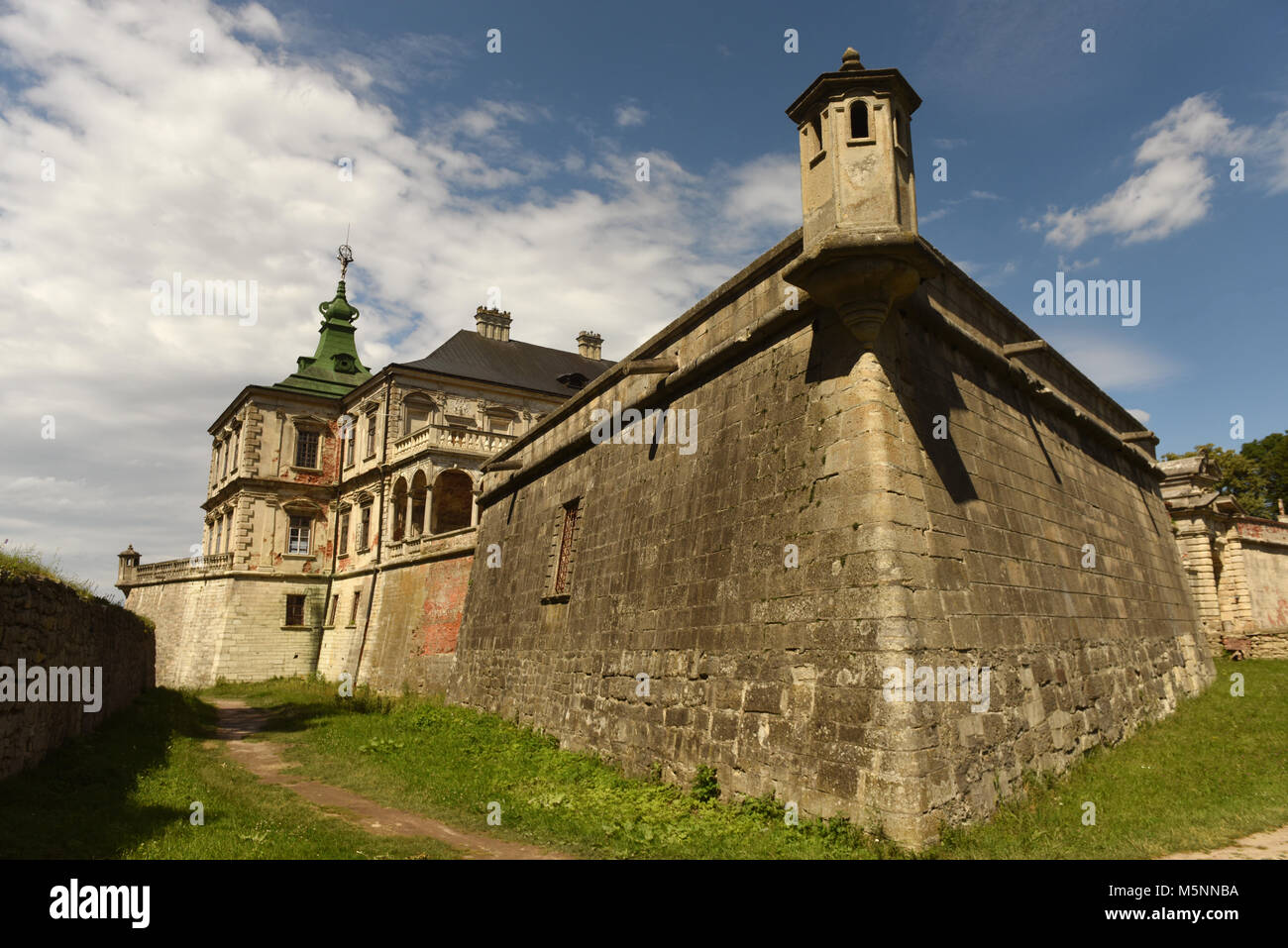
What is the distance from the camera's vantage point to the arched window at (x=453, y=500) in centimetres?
2909

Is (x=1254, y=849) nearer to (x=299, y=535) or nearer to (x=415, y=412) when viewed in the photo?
(x=415, y=412)

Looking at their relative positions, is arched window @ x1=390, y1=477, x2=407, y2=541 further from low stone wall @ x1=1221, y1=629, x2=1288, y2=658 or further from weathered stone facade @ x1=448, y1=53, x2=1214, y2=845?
low stone wall @ x1=1221, y1=629, x2=1288, y2=658

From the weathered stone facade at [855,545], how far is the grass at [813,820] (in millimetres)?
328

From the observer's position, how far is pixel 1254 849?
619cm

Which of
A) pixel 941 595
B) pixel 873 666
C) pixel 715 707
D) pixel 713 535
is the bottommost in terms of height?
pixel 715 707

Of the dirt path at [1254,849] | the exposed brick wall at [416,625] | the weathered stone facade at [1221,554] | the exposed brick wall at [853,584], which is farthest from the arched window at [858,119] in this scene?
the weathered stone facade at [1221,554]

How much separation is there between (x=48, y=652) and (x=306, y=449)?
1146 inches

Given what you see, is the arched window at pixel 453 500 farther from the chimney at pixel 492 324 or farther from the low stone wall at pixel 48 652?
the low stone wall at pixel 48 652

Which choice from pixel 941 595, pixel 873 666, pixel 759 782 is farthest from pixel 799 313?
pixel 759 782

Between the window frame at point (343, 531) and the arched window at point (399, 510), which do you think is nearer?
the arched window at point (399, 510)

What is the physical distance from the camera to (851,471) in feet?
23.9
